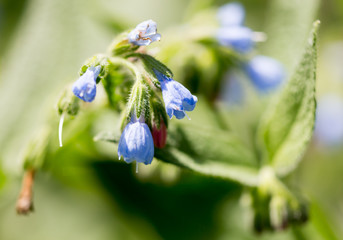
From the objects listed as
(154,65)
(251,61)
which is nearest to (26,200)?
(154,65)

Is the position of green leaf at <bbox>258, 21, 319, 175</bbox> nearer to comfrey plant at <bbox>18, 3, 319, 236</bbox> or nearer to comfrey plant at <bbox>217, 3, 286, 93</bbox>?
comfrey plant at <bbox>18, 3, 319, 236</bbox>

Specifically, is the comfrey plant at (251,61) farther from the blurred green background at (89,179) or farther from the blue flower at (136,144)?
the blue flower at (136,144)

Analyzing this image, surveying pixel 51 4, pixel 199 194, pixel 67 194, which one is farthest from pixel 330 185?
pixel 51 4

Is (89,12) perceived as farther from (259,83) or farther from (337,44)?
(337,44)

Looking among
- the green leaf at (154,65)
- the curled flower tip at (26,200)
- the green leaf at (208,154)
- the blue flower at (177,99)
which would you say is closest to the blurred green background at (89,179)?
the curled flower tip at (26,200)

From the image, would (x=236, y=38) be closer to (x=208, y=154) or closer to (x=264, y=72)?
(x=264, y=72)
